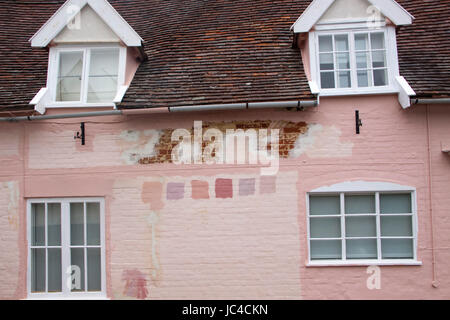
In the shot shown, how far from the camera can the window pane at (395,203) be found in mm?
7843

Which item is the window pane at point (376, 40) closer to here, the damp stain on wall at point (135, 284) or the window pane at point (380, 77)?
the window pane at point (380, 77)

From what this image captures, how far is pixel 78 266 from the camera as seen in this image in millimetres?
8203

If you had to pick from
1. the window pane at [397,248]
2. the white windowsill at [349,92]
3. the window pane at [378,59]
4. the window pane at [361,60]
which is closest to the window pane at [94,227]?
the white windowsill at [349,92]

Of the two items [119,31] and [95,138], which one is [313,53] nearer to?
[119,31]

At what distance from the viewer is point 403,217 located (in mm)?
7848

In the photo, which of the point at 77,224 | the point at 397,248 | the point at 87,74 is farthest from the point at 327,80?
the point at 77,224

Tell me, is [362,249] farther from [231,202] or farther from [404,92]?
[404,92]

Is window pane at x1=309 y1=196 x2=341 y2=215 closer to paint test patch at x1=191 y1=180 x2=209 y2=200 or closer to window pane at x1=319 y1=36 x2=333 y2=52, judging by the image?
paint test patch at x1=191 y1=180 x2=209 y2=200

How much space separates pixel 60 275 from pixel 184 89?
443 cm

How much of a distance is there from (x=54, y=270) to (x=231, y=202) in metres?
3.80

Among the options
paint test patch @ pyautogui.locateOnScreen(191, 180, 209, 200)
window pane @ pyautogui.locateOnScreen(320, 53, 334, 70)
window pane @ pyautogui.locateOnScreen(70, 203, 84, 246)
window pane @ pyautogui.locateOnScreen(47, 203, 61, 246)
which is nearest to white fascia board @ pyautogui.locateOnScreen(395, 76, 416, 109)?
window pane @ pyautogui.locateOnScreen(320, 53, 334, 70)

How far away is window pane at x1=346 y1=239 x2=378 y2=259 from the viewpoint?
7.82m

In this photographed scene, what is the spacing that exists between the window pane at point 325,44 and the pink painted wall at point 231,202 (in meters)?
1.11

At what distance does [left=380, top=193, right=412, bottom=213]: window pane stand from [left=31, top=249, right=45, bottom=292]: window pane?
266 inches
